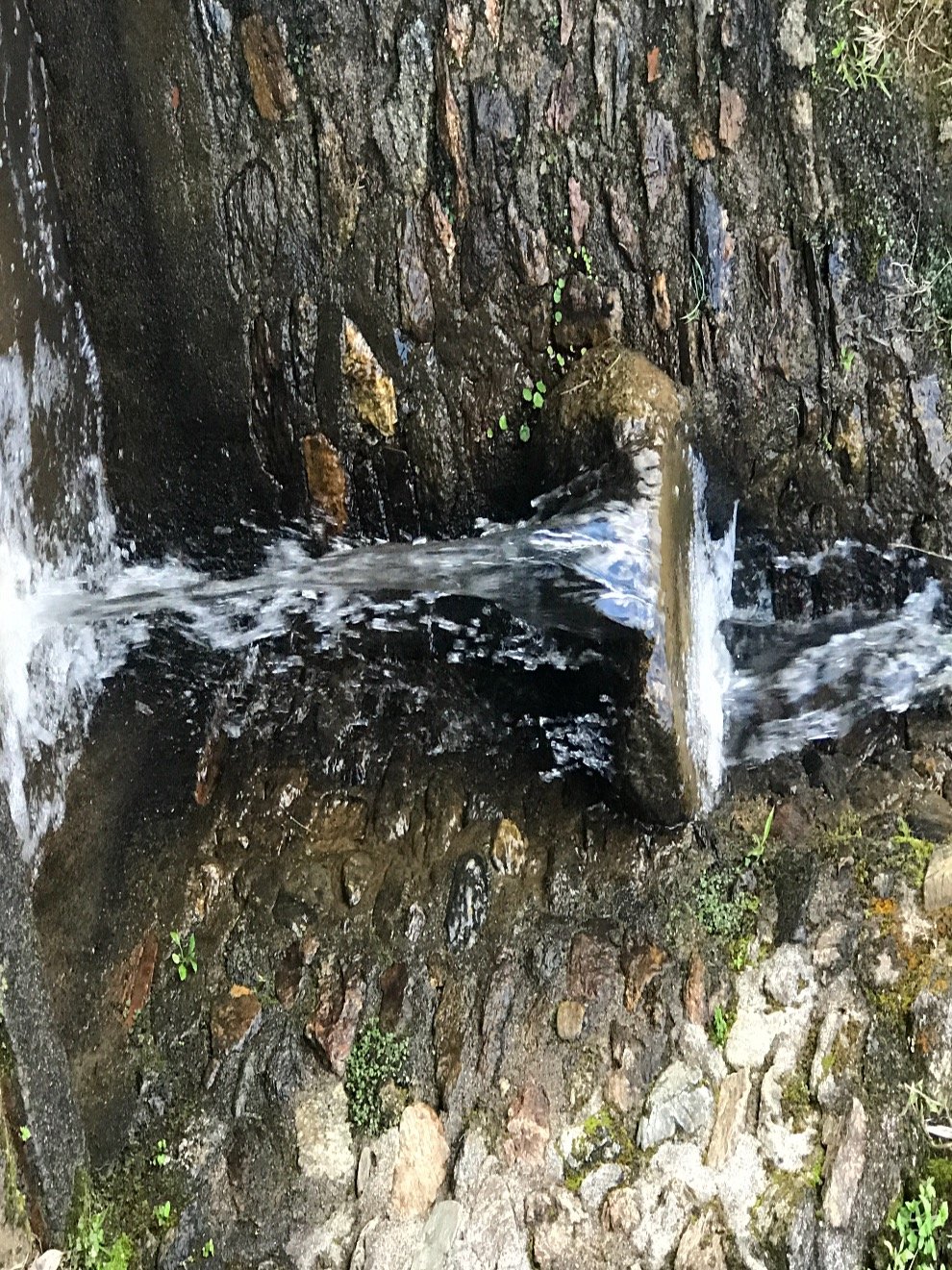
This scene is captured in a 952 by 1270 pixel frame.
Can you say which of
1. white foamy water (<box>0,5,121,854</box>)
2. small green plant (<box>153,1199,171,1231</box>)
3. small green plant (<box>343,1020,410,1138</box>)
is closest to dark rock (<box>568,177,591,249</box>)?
white foamy water (<box>0,5,121,854</box>)

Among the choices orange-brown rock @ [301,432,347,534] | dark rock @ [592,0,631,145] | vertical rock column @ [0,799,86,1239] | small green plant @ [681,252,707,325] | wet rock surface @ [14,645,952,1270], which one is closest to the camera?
vertical rock column @ [0,799,86,1239]

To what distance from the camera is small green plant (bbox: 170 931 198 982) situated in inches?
91.9

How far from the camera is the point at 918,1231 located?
6.30 feet

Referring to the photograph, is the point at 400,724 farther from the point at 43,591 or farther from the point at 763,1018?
the point at 763,1018

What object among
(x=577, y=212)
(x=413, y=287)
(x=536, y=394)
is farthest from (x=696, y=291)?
(x=413, y=287)

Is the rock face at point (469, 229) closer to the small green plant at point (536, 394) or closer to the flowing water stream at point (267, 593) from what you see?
the small green plant at point (536, 394)

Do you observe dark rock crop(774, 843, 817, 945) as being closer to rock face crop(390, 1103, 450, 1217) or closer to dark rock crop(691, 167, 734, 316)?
rock face crop(390, 1103, 450, 1217)

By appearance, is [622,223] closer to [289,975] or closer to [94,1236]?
[289,975]

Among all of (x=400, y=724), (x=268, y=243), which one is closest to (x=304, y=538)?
(x=400, y=724)

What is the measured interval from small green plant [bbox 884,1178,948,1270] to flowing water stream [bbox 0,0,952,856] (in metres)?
0.89

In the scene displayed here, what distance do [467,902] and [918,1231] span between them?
1071 millimetres

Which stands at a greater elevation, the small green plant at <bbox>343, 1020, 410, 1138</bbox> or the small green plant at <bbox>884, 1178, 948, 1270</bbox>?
the small green plant at <bbox>343, 1020, 410, 1138</bbox>

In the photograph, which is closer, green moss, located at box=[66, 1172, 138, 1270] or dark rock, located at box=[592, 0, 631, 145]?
green moss, located at box=[66, 1172, 138, 1270]

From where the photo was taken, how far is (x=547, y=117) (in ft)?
7.89
